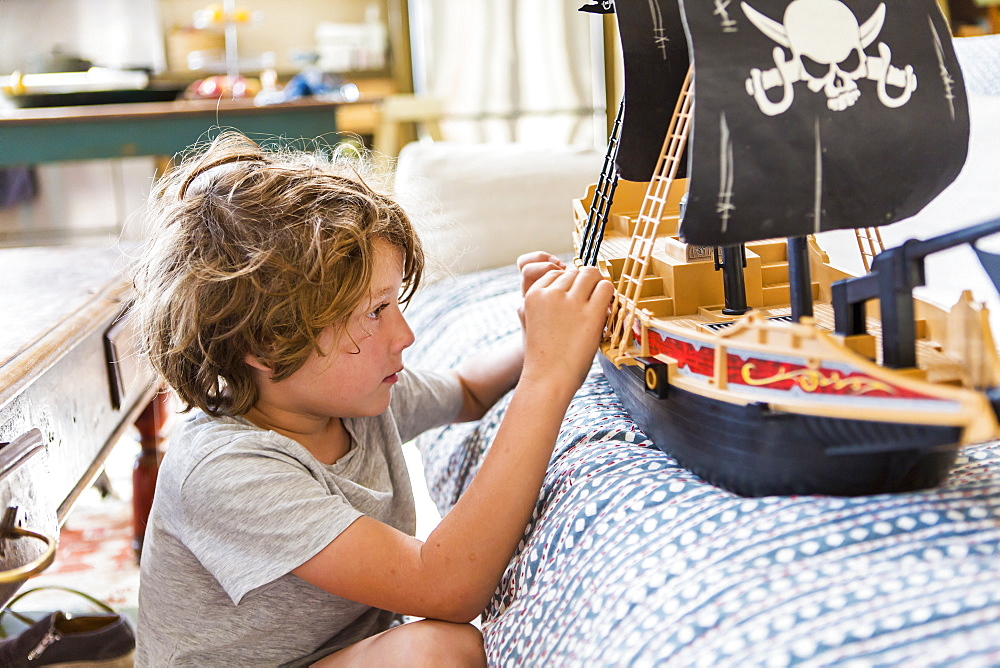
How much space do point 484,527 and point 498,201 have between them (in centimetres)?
121

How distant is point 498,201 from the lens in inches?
73.6

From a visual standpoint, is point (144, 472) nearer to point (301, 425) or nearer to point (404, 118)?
point (301, 425)

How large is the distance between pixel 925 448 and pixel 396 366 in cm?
51

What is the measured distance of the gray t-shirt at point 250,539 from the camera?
0.76 meters

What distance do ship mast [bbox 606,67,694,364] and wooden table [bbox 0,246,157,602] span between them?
53 centimetres

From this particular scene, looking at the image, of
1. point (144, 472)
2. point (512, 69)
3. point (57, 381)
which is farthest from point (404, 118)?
point (57, 381)

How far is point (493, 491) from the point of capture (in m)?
0.74

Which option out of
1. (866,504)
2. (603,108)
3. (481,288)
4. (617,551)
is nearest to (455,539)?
(617,551)

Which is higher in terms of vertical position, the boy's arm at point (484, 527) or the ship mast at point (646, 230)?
the ship mast at point (646, 230)

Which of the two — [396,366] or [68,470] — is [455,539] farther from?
[68,470]

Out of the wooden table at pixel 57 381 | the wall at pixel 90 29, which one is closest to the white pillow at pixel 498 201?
the wooden table at pixel 57 381

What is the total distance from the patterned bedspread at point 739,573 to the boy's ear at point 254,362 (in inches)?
11.6

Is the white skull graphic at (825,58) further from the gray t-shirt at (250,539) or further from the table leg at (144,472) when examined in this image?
the table leg at (144,472)

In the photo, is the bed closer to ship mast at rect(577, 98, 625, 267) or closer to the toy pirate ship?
the toy pirate ship
